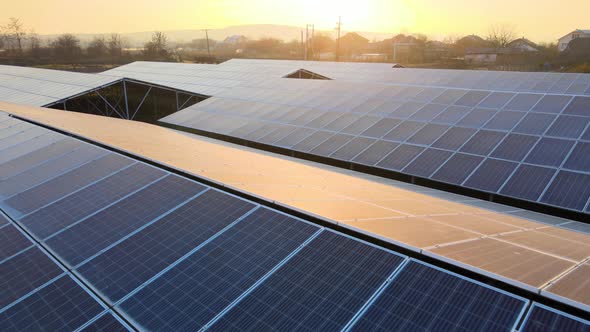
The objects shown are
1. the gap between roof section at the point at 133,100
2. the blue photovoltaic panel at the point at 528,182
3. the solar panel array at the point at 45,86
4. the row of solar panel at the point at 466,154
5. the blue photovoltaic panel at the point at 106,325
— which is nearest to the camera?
the blue photovoltaic panel at the point at 106,325

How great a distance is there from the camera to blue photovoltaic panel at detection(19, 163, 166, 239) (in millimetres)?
9906

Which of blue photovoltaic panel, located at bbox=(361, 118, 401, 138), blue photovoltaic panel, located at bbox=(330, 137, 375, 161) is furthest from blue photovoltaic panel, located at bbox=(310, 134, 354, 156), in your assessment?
blue photovoltaic panel, located at bbox=(361, 118, 401, 138)

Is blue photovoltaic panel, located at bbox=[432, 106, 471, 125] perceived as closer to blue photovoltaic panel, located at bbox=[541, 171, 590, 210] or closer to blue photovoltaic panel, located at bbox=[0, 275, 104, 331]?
blue photovoltaic panel, located at bbox=[541, 171, 590, 210]

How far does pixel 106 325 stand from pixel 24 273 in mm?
2868

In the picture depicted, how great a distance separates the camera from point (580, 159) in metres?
16.1

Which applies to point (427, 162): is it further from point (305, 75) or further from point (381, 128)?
point (305, 75)

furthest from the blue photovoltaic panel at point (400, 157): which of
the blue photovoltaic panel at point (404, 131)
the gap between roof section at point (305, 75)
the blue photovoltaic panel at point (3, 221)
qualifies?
the gap between roof section at point (305, 75)

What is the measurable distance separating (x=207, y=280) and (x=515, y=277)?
5.40 m

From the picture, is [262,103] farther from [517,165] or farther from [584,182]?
[584,182]

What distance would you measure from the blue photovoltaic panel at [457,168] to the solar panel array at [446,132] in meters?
0.04

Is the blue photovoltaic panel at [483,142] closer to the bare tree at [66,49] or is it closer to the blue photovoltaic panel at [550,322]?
the blue photovoltaic panel at [550,322]

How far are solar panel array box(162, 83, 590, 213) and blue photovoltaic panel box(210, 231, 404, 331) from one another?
10467mm

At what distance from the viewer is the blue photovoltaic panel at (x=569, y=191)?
562 inches

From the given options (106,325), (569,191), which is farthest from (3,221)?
(569,191)
